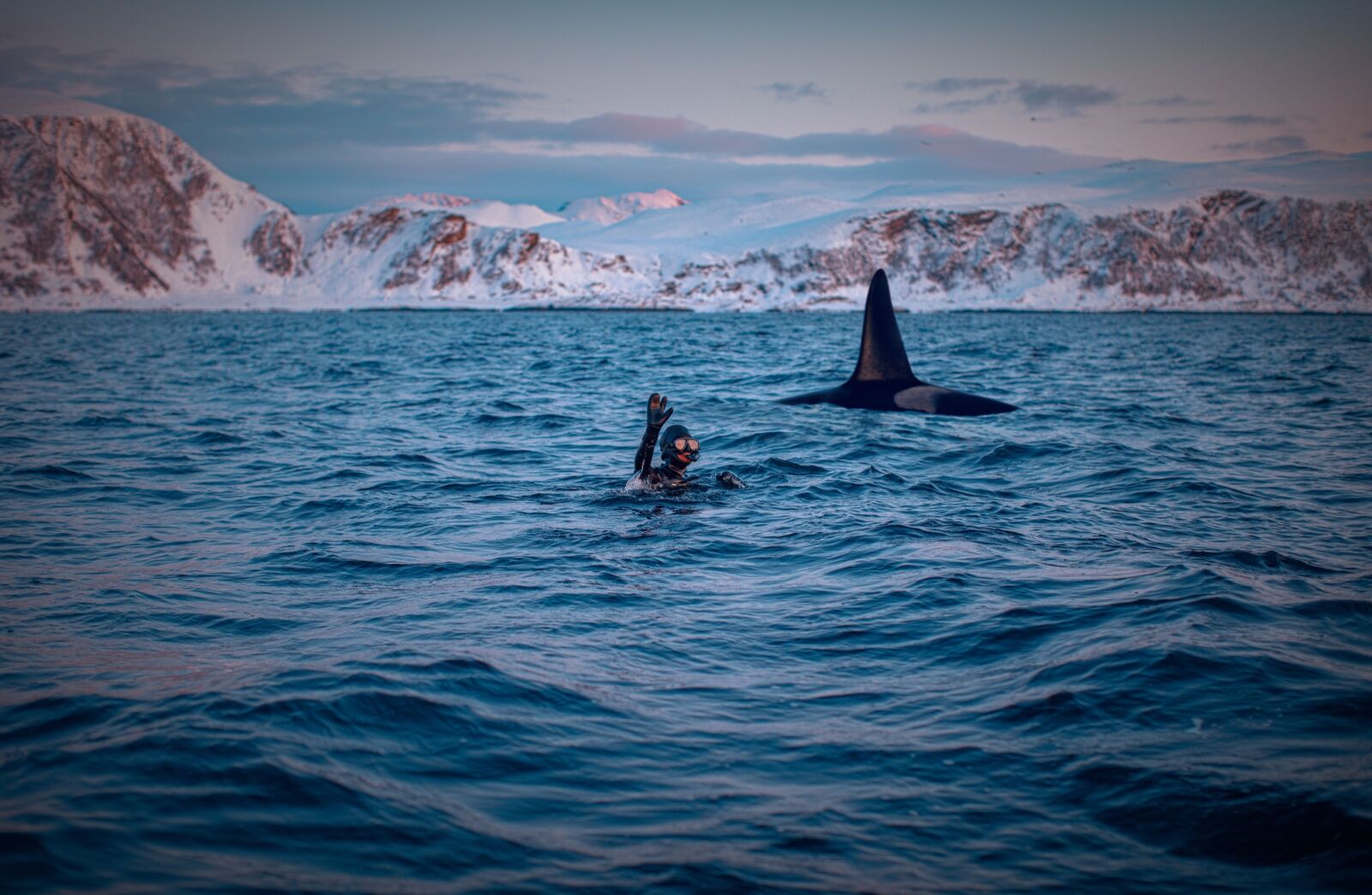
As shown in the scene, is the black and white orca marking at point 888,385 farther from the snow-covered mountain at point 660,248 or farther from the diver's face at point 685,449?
the snow-covered mountain at point 660,248

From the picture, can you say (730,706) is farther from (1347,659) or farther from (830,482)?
(830,482)

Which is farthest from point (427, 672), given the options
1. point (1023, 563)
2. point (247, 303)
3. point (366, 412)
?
point (247, 303)

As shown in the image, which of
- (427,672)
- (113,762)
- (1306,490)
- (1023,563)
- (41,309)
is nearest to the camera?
(113,762)

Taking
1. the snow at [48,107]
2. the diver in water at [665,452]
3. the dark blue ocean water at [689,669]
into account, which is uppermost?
the snow at [48,107]

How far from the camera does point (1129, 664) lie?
7102 mm

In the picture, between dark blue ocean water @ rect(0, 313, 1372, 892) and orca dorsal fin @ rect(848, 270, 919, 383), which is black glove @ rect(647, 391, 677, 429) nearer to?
dark blue ocean water @ rect(0, 313, 1372, 892)

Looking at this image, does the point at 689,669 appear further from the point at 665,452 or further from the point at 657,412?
the point at 665,452

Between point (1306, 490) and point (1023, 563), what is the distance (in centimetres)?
673

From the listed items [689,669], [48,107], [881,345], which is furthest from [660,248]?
[689,669]

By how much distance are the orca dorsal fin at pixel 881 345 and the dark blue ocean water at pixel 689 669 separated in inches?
175

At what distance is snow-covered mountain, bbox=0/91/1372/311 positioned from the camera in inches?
5950

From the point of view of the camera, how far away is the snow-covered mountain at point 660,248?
151125 millimetres

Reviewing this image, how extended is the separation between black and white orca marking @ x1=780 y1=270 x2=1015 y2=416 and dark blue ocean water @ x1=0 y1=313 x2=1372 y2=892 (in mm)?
3766

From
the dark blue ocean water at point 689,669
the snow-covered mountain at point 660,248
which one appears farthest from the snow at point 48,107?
the dark blue ocean water at point 689,669
